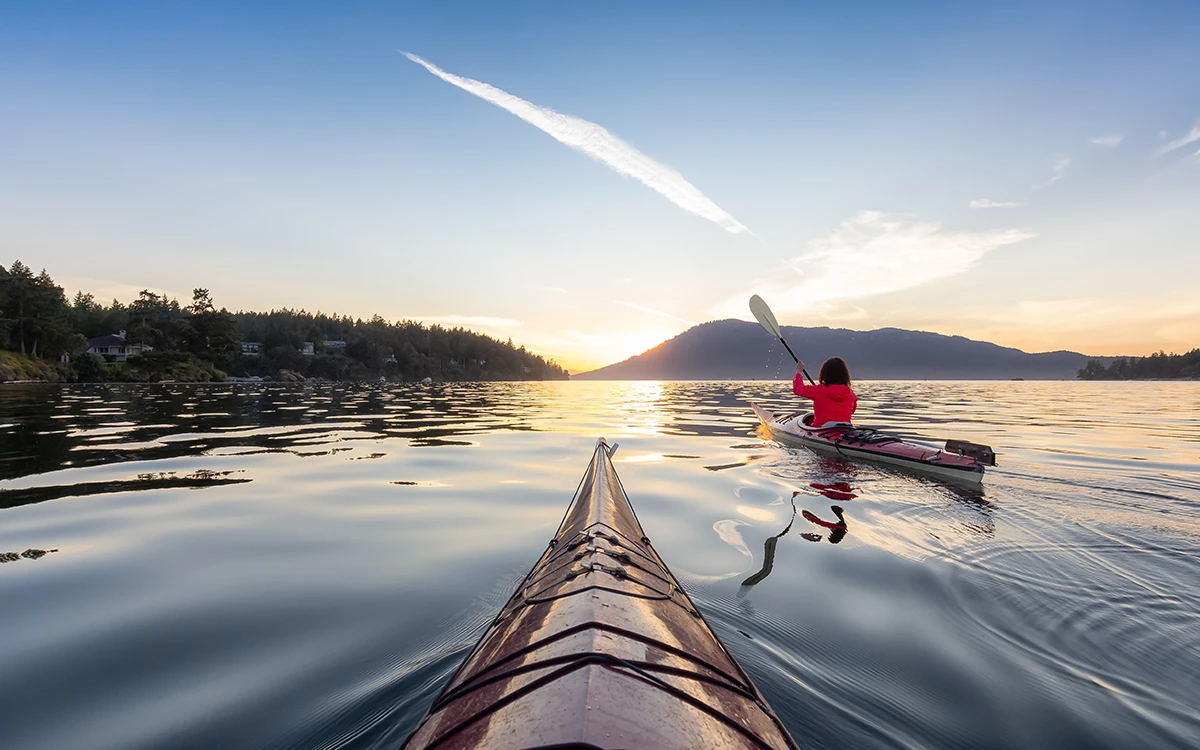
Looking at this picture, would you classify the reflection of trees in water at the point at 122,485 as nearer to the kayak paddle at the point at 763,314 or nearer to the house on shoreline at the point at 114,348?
the kayak paddle at the point at 763,314

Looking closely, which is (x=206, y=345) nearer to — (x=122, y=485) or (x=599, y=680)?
(x=122, y=485)

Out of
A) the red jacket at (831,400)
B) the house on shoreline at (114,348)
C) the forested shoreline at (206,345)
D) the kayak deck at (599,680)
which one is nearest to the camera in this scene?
the kayak deck at (599,680)

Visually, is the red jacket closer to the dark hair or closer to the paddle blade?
the dark hair

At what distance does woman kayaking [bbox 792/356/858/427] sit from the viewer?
1095 cm

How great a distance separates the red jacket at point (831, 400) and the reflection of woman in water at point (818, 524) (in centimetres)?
325

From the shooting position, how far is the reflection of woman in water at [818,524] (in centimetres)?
464

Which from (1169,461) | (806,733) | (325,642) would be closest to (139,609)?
(325,642)

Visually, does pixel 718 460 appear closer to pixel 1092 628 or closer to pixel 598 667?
pixel 1092 628

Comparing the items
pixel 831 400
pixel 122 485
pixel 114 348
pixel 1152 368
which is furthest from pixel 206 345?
pixel 1152 368

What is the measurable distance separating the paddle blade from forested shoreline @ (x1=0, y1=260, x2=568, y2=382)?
66.6 metres

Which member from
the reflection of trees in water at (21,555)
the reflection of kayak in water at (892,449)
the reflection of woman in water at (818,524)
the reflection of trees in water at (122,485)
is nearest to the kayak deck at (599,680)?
the reflection of woman in water at (818,524)

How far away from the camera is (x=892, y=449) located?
370 inches

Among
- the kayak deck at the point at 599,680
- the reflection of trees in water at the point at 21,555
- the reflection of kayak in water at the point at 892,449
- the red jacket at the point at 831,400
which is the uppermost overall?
the red jacket at the point at 831,400

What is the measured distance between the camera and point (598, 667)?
5.65ft
